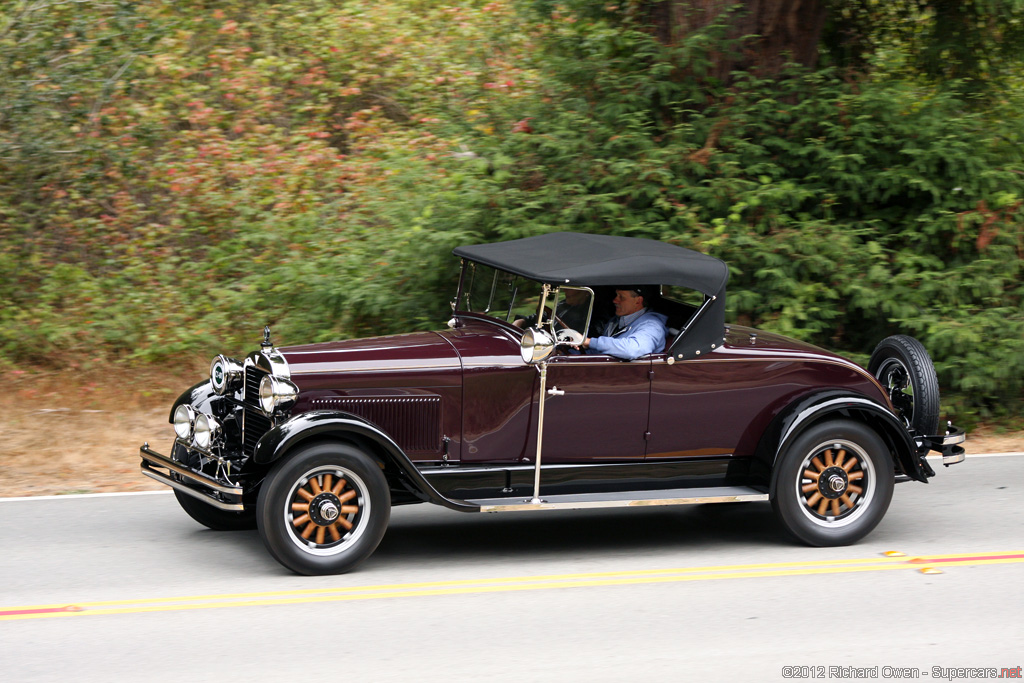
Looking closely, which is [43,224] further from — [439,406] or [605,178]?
[439,406]

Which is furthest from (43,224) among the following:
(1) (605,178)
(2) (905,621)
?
(2) (905,621)

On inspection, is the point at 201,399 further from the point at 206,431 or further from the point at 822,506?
the point at 822,506

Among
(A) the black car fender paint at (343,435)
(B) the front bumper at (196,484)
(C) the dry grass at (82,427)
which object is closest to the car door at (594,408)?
(A) the black car fender paint at (343,435)

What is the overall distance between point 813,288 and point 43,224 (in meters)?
8.82

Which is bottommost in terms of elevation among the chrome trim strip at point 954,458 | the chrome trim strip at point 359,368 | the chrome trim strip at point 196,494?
the chrome trim strip at point 196,494

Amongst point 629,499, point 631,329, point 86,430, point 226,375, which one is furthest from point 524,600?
point 86,430

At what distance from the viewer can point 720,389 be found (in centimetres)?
660

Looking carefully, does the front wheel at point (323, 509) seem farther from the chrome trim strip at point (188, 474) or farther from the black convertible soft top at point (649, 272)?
the black convertible soft top at point (649, 272)

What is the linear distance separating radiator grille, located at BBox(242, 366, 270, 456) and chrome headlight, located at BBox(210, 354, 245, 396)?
0.64 feet

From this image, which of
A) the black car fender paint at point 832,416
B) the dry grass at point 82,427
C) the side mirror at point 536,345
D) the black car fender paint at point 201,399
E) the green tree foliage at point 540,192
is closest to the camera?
the side mirror at point 536,345

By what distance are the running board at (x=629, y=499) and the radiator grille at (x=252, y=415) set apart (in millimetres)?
1318

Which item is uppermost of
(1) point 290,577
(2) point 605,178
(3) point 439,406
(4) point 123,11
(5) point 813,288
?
(4) point 123,11

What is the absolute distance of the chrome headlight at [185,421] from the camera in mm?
6602

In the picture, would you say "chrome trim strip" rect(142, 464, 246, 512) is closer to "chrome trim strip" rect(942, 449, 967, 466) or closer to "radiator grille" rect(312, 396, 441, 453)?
"radiator grille" rect(312, 396, 441, 453)
